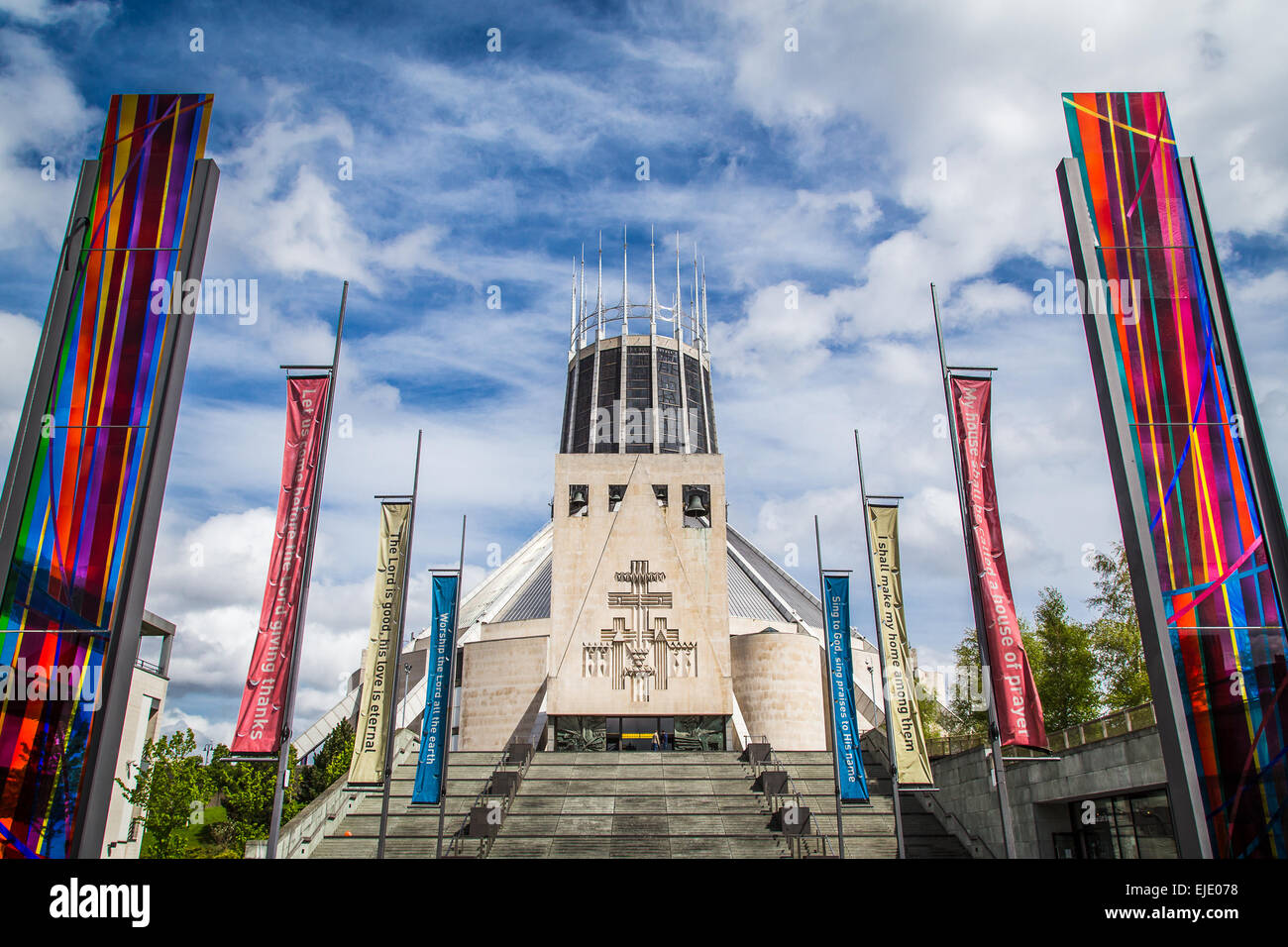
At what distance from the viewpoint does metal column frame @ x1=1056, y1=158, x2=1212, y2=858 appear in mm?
8695

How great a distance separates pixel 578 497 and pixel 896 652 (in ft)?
70.3

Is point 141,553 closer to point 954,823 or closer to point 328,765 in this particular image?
point 954,823

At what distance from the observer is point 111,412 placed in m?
9.73

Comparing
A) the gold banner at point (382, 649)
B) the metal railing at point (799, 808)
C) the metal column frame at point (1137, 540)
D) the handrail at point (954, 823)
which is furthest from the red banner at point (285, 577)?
the handrail at point (954, 823)

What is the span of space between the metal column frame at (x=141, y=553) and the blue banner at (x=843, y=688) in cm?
1444

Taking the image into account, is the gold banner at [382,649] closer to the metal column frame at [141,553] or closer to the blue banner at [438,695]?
the blue banner at [438,695]

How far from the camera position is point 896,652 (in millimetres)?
16969

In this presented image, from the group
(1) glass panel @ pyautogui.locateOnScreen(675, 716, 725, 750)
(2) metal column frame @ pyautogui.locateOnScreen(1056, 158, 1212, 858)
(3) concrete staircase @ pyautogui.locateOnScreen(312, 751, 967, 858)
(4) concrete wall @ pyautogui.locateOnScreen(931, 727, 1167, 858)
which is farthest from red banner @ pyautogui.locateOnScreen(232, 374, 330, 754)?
(1) glass panel @ pyautogui.locateOnScreen(675, 716, 725, 750)

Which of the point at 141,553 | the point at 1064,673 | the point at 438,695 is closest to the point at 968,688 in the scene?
the point at 1064,673

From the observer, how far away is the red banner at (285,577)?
1305 centimetres

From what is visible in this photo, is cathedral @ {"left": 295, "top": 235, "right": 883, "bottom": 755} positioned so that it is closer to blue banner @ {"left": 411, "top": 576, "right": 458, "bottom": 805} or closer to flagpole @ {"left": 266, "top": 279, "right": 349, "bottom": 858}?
blue banner @ {"left": 411, "top": 576, "right": 458, "bottom": 805}

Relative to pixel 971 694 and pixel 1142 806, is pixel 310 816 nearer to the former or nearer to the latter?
pixel 1142 806
